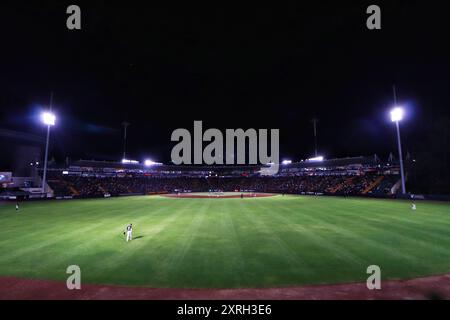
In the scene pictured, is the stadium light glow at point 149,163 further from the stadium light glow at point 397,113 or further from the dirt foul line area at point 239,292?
the dirt foul line area at point 239,292

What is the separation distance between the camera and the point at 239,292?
822 cm

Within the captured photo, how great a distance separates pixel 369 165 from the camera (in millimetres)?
68875

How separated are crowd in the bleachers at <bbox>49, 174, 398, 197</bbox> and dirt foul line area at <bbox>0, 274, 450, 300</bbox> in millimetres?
50832

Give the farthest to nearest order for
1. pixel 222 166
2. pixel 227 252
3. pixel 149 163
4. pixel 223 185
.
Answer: pixel 222 166, pixel 149 163, pixel 223 185, pixel 227 252

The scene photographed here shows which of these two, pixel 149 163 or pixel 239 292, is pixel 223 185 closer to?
pixel 149 163

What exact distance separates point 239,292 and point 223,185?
8989 centimetres

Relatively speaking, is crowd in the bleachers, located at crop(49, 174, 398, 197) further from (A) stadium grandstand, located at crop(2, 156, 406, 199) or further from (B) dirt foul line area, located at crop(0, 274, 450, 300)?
(B) dirt foul line area, located at crop(0, 274, 450, 300)

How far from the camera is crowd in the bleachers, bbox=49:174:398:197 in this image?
62.2 meters

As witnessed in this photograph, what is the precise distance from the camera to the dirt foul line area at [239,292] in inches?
309

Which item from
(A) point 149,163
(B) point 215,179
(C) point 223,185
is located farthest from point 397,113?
(A) point 149,163

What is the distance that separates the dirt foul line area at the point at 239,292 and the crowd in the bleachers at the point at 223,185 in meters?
50.8

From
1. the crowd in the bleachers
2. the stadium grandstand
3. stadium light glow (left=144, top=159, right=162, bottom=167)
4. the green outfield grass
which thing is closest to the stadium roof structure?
the stadium grandstand
